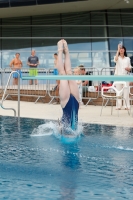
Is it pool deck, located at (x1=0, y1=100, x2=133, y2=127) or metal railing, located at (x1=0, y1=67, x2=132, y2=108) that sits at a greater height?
metal railing, located at (x1=0, y1=67, x2=132, y2=108)

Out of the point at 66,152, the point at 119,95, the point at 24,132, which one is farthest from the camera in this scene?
the point at 119,95

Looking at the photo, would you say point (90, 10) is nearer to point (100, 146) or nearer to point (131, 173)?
point (100, 146)

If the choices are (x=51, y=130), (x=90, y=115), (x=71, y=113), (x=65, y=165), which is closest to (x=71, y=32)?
(x=90, y=115)

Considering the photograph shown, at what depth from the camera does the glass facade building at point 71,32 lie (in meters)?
24.5

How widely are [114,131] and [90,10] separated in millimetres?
18504

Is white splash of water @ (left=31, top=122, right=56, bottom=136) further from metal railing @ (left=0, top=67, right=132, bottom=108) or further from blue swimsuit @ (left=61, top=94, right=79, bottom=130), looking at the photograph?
metal railing @ (left=0, top=67, right=132, bottom=108)

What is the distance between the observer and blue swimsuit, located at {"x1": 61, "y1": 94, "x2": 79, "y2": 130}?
6.92 metres

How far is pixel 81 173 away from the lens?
5000 mm

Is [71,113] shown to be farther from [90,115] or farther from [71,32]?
[71,32]

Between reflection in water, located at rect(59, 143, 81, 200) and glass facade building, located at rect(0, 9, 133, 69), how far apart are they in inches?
668

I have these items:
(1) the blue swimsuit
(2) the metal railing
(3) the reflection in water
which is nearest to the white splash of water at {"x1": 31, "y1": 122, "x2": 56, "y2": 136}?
(1) the blue swimsuit

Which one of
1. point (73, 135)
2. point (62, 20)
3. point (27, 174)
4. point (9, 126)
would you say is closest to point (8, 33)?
point (62, 20)

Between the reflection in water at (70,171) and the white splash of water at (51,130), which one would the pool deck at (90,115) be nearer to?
the white splash of water at (51,130)

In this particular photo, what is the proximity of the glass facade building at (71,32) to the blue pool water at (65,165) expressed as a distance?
15940mm
